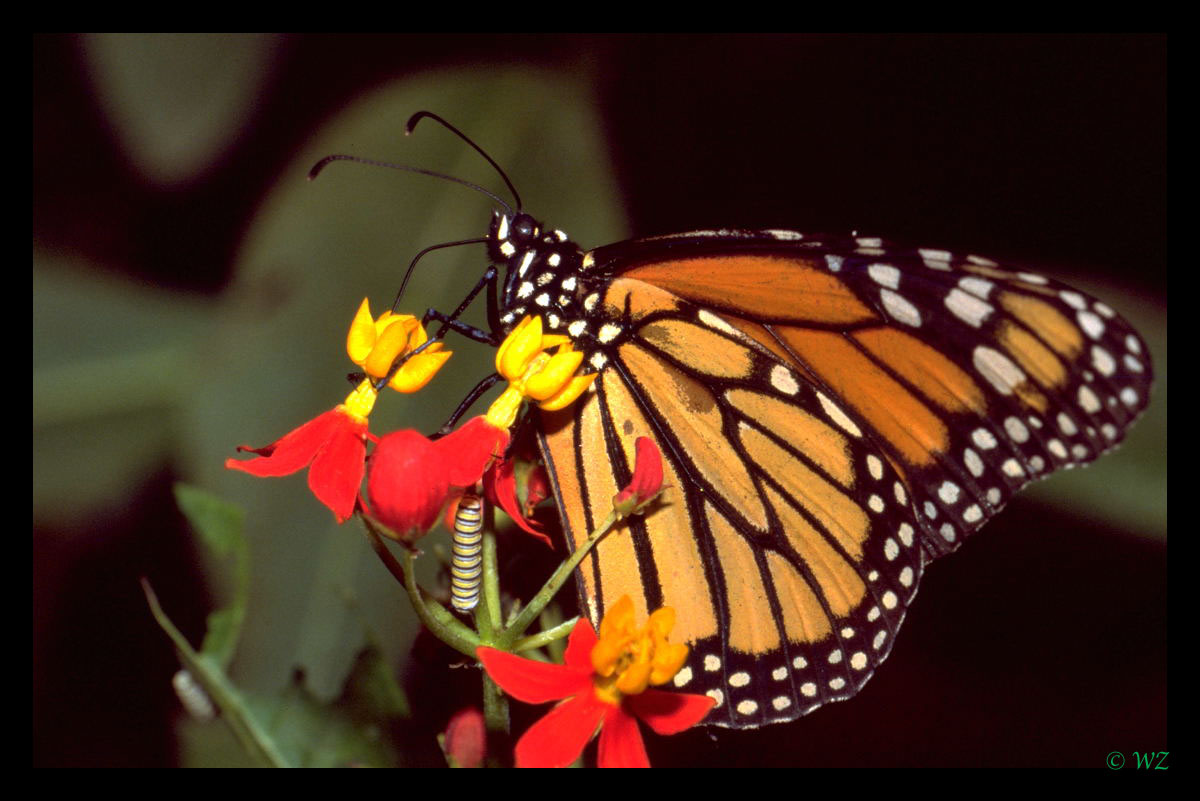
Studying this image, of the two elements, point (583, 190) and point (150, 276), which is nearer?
point (583, 190)

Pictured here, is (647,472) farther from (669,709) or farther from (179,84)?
(179,84)

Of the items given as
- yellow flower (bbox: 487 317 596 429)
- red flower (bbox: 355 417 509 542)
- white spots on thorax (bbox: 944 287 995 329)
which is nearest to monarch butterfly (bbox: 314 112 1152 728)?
white spots on thorax (bbox: 944 287 995 329)

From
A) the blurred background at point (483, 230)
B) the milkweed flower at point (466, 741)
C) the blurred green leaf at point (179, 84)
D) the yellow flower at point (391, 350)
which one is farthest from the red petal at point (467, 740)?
the blurred green leaf at point (179, 84)

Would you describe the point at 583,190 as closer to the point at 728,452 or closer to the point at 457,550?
the point at 728,452

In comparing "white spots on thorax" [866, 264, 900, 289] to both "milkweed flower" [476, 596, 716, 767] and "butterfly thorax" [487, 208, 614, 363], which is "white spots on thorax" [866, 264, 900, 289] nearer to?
"butterfly thorax" [487, 208, 614, 363]

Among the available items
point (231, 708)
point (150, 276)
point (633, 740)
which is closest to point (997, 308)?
point (633, 740)

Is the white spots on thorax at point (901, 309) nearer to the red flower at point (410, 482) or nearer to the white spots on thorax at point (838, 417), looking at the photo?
the white spots on thorax at point (838, 417)

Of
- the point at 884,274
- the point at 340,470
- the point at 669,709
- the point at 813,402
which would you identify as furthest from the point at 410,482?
the point at 884,274
